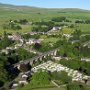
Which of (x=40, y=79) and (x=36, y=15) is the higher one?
(x=40, y=79)

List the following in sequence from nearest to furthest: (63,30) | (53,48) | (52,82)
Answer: (52,82), (53,48), (63,30)

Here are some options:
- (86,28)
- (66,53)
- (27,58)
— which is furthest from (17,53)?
(86,28)

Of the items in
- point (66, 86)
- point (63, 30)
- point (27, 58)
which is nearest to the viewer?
point (66, 86)

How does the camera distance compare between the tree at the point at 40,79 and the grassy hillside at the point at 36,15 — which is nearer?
the tree at the point at 40,79

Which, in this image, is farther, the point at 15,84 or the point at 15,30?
the point at 15,30

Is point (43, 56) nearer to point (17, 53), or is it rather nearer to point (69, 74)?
point (17, 53)

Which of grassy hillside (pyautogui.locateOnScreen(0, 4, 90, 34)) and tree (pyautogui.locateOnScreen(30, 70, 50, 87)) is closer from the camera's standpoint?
tree (pyautogui.locateOnScreen(30, 70, 50, 87))

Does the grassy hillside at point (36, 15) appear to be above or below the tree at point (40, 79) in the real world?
below

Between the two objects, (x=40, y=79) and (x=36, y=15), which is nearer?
(x=40, y=79)

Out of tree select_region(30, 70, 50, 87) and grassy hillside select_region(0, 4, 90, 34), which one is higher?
→ tree select_region(30, 70, 50, 87)

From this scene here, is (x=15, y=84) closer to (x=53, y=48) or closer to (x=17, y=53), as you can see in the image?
(x=17, y=53)
